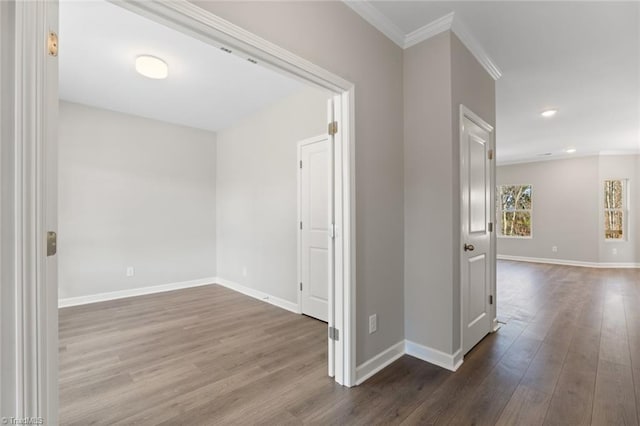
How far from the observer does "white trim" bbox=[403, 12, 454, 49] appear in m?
2.13

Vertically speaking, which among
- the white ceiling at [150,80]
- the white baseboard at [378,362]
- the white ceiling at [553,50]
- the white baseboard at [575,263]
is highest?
the white ceiling at [150,80]

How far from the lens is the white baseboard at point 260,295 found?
358 cm

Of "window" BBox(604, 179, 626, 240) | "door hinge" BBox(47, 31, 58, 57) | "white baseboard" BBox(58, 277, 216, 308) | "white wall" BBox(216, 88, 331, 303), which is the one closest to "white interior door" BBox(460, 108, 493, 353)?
"white wall" BBox(216, 88, 331, 303)

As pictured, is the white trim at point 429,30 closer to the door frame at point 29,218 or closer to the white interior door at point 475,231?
the white interior door at point 475,231

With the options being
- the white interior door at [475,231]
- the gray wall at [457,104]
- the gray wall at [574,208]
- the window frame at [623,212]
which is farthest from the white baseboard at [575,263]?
the gray wall at [457,104]

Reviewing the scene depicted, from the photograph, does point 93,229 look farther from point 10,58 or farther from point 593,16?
point 593,16

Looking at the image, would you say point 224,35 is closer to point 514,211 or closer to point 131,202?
point 131,202

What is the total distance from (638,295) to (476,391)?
14.6ft

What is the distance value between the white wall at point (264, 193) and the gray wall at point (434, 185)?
1.16 meters

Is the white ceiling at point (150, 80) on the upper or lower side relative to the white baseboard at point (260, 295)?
upper

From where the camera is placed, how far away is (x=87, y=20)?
2.18 meters

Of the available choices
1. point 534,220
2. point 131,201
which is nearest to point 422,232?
point 131,201

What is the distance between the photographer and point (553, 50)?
2564mm

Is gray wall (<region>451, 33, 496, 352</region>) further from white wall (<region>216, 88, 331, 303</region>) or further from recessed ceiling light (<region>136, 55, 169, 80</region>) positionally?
recessed ceiling light (<region>136, 55, 169, 80</region>)
